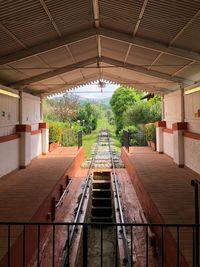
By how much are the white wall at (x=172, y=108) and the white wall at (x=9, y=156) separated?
6968 mm

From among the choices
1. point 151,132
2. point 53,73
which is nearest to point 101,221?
point 53,73

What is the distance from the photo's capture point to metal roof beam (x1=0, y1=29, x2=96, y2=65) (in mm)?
8961

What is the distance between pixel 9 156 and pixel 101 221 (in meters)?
4.07

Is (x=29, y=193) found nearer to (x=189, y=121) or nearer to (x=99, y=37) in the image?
(x=99, y=37)

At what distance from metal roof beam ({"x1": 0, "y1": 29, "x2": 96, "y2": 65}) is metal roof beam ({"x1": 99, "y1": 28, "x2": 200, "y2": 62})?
0.47m

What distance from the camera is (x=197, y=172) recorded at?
1076 cm

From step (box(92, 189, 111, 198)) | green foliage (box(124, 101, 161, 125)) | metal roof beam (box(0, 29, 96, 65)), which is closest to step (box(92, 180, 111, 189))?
step (box(92, 189, 111, 198))

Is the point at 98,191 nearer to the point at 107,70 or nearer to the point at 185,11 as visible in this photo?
the point at 107,70

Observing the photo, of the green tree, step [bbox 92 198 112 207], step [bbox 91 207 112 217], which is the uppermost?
the green tree

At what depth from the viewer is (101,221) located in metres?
11.1

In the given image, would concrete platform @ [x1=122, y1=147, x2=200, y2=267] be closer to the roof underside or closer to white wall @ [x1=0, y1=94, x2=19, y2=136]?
the roof underside

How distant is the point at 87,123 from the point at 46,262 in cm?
4041

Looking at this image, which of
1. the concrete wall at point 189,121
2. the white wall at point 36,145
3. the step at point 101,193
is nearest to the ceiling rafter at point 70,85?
the white wall at point 36,145

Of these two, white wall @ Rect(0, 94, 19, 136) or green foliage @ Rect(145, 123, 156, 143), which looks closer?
white wall @ Rect(0, 94, 19, 136)
